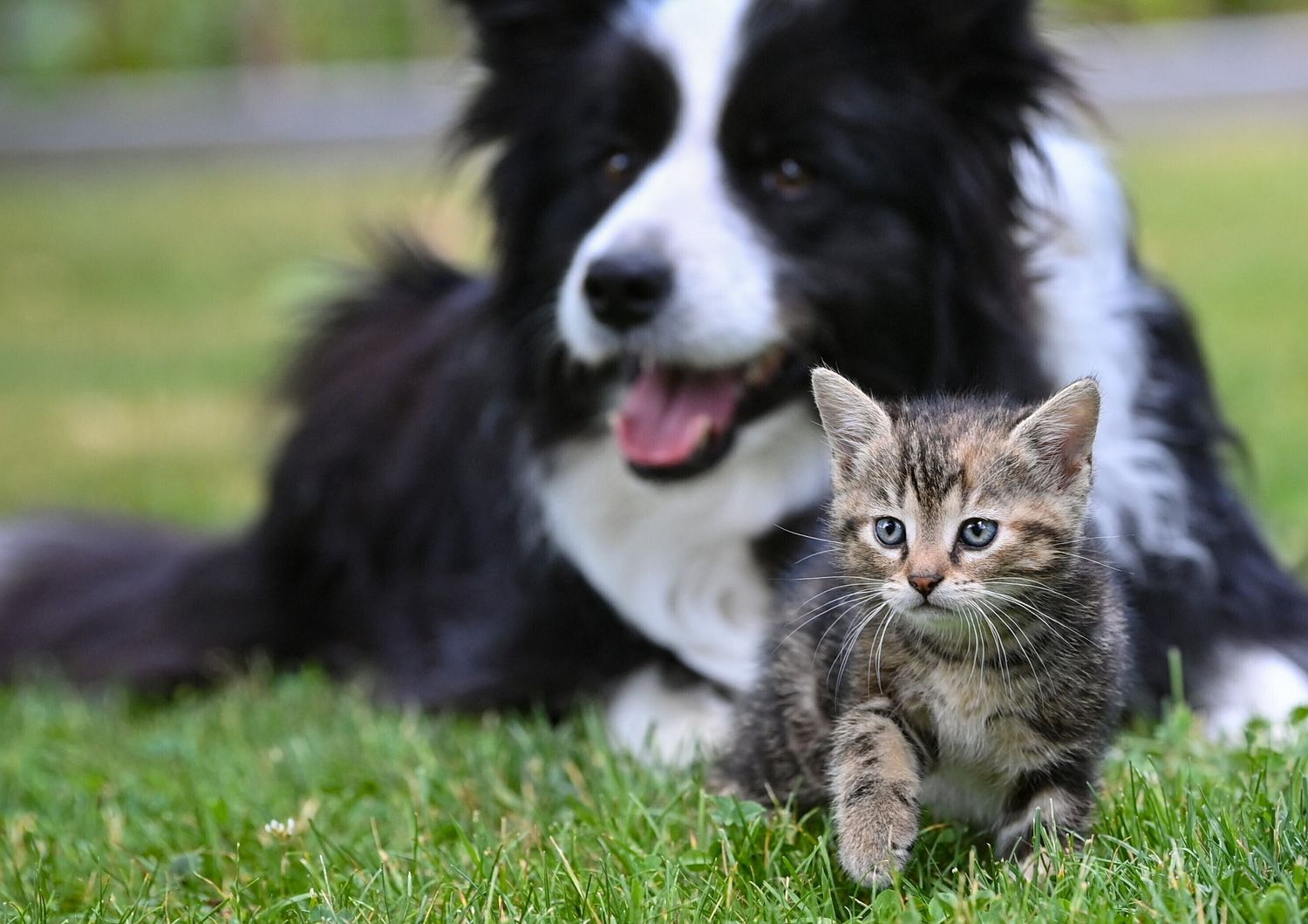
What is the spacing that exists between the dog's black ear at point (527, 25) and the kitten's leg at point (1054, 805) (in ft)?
7.83

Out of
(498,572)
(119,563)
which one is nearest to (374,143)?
(119,563)

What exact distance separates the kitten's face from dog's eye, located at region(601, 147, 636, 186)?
66.7 inches

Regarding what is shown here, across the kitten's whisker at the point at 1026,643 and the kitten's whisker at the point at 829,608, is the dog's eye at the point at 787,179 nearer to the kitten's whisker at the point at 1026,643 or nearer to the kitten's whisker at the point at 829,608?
the kitten's whisker at the point at 829,608

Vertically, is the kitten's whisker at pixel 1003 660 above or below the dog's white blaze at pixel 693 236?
below

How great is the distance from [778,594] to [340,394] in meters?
2.53

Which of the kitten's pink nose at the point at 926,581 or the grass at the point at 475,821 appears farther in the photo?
the grass at the point at 475,821

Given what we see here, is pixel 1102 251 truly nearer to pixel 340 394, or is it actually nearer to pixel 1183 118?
pixel 340 394

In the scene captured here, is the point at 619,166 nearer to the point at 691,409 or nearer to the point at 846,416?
the point at 691,409

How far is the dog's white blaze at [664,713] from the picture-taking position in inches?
148

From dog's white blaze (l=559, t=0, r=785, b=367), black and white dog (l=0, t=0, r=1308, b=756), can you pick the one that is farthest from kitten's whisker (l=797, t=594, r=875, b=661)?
dog's white blaze (l=559, t=0, r=785, b=367)

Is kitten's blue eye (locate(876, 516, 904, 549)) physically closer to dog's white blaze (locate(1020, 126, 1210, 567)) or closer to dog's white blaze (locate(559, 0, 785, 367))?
dog's white blaze (locate(559, 0, 785, 367))

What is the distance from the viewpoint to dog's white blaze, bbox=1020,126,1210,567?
3.90 meters

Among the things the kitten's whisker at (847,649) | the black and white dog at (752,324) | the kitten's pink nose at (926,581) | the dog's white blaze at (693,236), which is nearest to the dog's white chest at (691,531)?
the black and white dog at (752,324)

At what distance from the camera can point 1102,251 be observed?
4125mm
